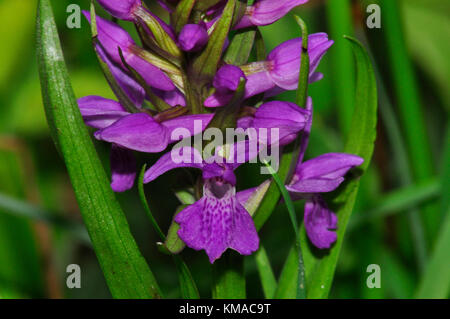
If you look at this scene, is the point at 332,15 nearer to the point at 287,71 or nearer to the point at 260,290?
the point at 287,71

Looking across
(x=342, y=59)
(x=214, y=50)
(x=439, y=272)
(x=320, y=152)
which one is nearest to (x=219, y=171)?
(x=214, y=50)

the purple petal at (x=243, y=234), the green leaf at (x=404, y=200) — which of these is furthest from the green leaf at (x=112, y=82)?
the green leaf at (x=404, y=200)

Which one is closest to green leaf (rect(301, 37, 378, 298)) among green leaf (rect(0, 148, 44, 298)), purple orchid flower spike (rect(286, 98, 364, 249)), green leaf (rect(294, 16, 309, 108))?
purple orchid flower spike (rect(286, 98, 364, 249))

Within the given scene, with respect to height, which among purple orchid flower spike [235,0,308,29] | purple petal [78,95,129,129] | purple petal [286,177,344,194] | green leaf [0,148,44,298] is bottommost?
green leaf [0,148,44,298]

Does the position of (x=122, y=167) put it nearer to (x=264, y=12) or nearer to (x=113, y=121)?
(x=113, y=121)

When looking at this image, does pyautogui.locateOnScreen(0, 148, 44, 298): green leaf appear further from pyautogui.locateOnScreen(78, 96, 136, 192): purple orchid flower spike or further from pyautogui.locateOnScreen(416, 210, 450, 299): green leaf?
pyautogui.locateOnScreen(416, 210, 450, 299): green leaf
